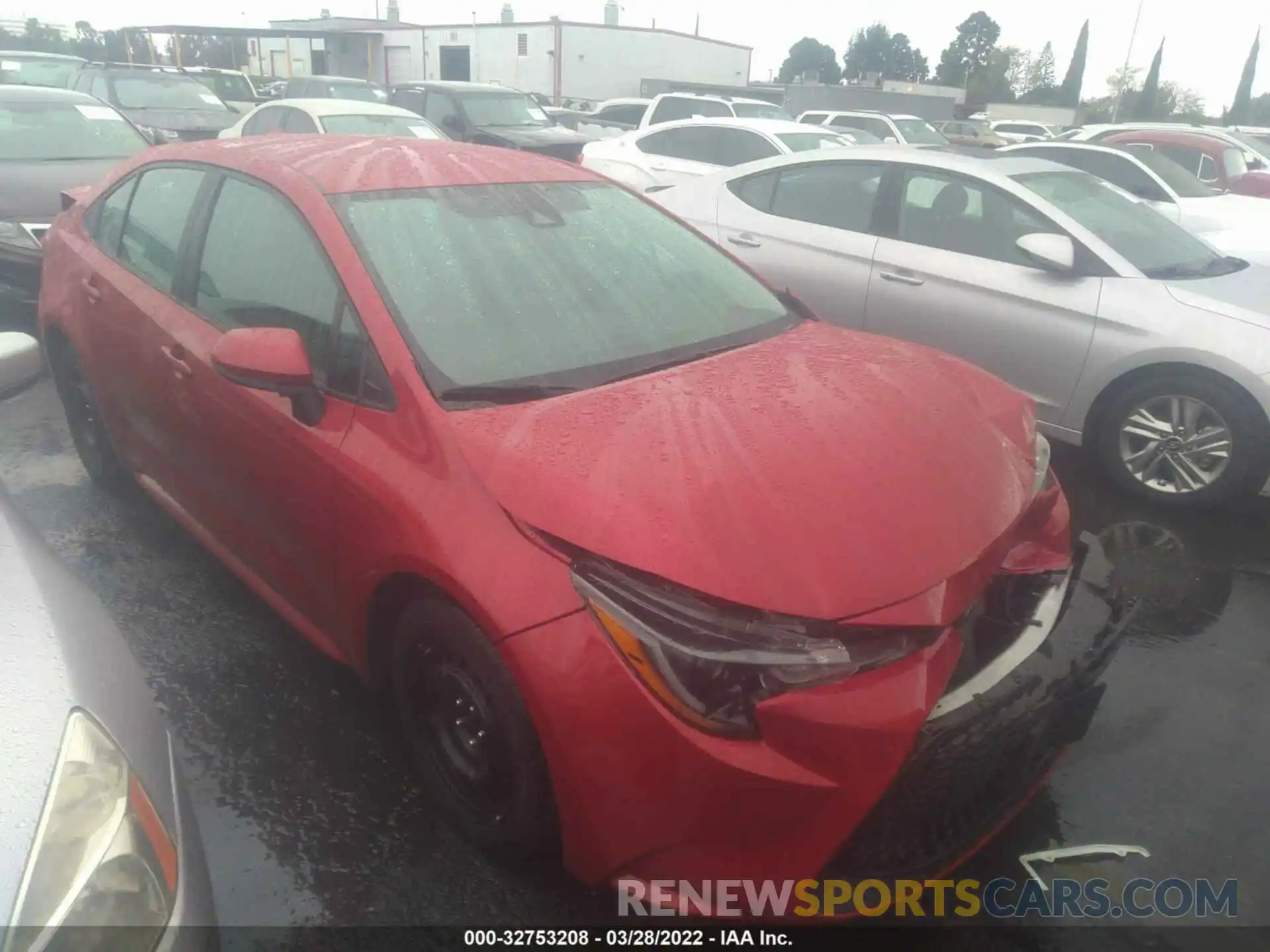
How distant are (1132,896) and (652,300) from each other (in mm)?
2038

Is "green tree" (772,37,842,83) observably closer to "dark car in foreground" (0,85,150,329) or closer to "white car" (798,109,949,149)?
"white car" (798,109,949,149)

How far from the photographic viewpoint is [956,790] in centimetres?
190

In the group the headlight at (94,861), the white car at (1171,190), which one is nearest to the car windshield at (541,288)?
the headlight at (94,861)

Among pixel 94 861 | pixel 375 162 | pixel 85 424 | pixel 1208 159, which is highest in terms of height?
pixel 375 162

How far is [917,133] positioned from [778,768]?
18378mm

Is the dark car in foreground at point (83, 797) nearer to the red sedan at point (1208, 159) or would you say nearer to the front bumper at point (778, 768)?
the front bumper at point (778, 768)

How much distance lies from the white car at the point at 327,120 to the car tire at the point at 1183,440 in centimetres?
831

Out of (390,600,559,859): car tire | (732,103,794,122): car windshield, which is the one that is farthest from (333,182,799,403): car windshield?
(732,103,794,122): car windshield

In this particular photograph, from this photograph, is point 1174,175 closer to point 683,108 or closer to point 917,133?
point 683,108

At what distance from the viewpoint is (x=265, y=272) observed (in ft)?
9.17

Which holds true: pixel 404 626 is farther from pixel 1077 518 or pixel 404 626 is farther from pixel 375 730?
pixel 1077 518

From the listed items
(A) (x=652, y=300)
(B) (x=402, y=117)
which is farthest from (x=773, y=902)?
(B) (x=402, y=117)

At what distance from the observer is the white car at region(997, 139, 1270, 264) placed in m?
7.67

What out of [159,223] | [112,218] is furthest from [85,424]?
[159,223]
